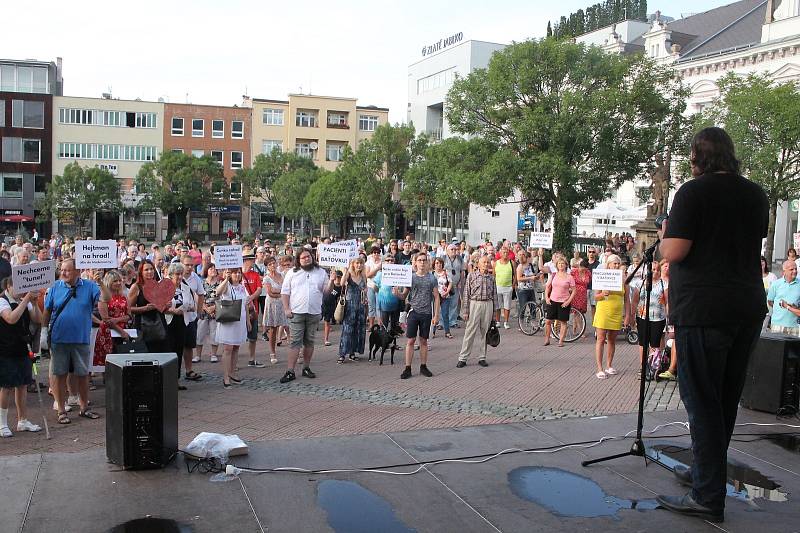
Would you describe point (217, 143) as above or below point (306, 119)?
below

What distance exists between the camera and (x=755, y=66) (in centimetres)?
4384

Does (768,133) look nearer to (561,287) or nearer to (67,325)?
(561,287)

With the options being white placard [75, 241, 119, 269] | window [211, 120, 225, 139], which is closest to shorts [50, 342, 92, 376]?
white placard [75, 241, 119, 269]

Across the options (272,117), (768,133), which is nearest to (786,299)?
(768,133)

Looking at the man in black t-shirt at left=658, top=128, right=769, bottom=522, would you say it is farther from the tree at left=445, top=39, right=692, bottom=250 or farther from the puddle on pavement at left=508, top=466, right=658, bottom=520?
the tree at left=445, top=39, right=692, bottom=250

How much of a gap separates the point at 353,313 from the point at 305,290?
7.89 ft

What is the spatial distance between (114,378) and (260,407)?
334 cm

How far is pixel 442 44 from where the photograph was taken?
226 ft

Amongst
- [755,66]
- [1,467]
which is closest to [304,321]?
[1,467]

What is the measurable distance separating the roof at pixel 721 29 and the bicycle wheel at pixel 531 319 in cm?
3747

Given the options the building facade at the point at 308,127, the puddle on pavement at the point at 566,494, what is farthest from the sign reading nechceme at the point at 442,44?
the puddle on pavement at the point at 566,494

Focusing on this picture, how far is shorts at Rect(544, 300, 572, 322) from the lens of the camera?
14.9 metres

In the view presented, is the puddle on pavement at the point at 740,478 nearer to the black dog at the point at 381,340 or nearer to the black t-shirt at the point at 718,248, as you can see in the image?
the black t-shirt at the point at 718,248

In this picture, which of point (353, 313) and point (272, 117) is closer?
point (353, 313)
